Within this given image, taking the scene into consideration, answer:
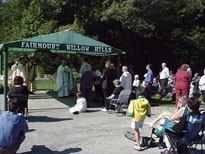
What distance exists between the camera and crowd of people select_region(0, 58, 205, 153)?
14.1ft

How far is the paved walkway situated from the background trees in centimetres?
1303

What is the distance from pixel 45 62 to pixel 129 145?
1745 cm

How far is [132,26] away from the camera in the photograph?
851 inches

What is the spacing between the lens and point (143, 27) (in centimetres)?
2148

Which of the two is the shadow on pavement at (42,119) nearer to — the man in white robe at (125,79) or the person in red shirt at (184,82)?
the man in white robe at (125,79)

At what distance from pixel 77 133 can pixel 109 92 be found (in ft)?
11.4

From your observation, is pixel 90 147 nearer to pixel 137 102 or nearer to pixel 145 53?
pixel 137 102

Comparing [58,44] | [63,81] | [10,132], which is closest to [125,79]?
[58,44]

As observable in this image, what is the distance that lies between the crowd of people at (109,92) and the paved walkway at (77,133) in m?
0.50

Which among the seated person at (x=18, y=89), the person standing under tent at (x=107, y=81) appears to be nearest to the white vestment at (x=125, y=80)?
the person standing under tent at (x=107, y=81)

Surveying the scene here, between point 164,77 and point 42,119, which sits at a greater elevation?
point 164,77

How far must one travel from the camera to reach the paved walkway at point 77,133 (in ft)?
16.8

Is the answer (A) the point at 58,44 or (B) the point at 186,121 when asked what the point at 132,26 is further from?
(B) the point at 186,121

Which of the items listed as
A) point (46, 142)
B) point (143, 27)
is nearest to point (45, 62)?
point (143, 27)
